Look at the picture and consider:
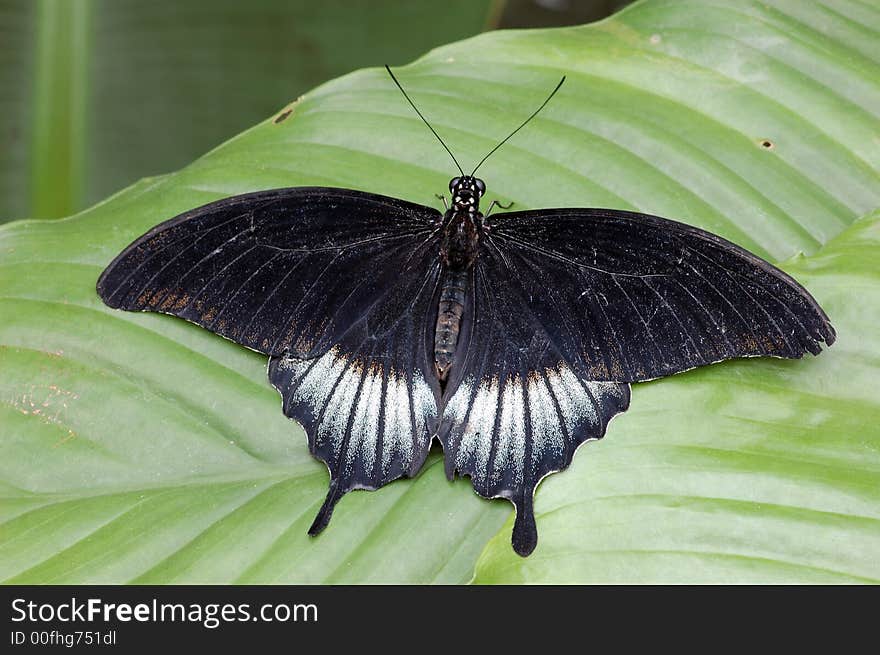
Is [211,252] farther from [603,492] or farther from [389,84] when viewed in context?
[603,492]

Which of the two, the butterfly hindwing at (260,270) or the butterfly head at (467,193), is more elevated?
the butterfly head at (467,193)

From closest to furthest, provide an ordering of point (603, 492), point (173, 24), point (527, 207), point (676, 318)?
point (603, 492) → point (676, 318) → point (527, 207) → point (173, 24)

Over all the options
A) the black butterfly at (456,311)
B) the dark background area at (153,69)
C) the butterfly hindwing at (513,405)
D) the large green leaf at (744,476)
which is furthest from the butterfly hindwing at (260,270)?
the dark background area at (153,69)

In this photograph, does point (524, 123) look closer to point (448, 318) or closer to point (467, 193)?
point (467, 193)

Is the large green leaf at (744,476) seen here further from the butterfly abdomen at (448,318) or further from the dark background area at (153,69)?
the dark background area at (153,69)

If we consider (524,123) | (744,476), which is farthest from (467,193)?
(744,476)

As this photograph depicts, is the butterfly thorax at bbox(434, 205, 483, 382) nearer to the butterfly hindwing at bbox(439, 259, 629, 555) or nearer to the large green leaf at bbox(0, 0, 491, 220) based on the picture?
the butterfly hindwing at bbox(439, 259, 629, 555)

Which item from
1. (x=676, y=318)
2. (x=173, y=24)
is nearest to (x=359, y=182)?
(x=676, y=318)
